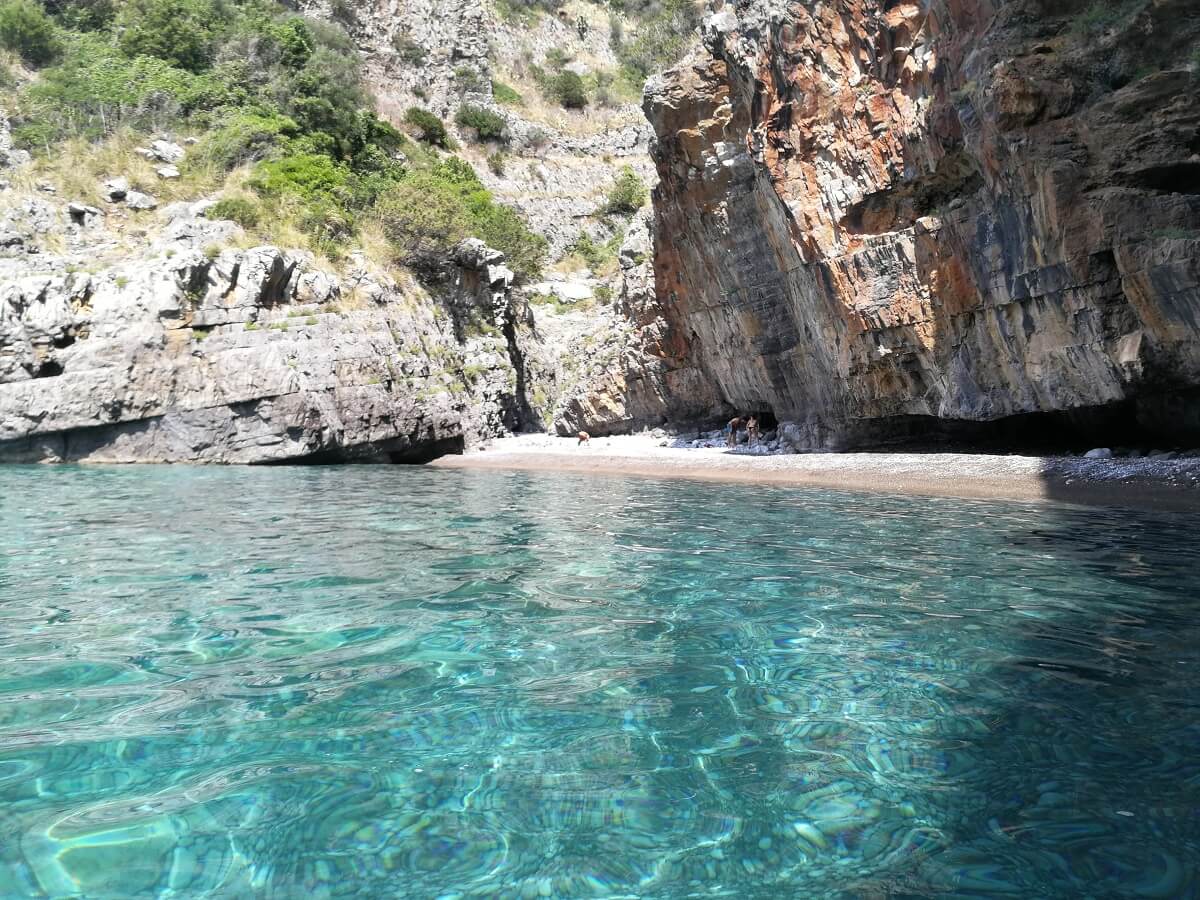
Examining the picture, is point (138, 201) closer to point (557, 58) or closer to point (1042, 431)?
point (1042, 431)

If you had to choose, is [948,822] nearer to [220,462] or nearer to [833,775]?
[833,775]

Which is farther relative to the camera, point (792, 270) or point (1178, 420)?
point (792, 270)

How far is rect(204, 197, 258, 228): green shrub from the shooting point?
1014 inches

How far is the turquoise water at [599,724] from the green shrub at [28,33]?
42898mm

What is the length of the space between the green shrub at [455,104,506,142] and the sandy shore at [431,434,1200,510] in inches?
1563

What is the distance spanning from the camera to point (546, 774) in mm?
3096

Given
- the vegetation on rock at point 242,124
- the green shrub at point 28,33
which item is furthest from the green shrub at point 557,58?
the green shrub at point 28,33

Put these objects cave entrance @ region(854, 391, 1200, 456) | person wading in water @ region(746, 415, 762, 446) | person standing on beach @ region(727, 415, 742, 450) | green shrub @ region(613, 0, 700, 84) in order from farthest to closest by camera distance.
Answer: green shrub @ region(613, 0, 700, 84) < person standing on beach @ region(727, 415, 742, 450) < person wading in water @ region(746, 415, 762, 446) < cave entrance @ region(854, 391, 1200, 456)

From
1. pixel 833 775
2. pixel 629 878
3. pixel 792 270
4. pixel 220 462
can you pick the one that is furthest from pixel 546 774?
pixel 220 462

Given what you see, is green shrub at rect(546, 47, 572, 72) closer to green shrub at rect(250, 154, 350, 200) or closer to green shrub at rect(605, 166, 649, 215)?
green shrub at rect(605, 166, 649, 215)

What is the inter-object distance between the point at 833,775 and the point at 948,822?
1.57ft

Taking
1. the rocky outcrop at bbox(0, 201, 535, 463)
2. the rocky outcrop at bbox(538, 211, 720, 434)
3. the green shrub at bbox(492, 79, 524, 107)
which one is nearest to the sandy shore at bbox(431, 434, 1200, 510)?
the rocky outcrop at bbox(0, 201, 535, 463)

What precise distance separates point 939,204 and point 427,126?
44269mm

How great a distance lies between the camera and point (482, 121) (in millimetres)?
55656
